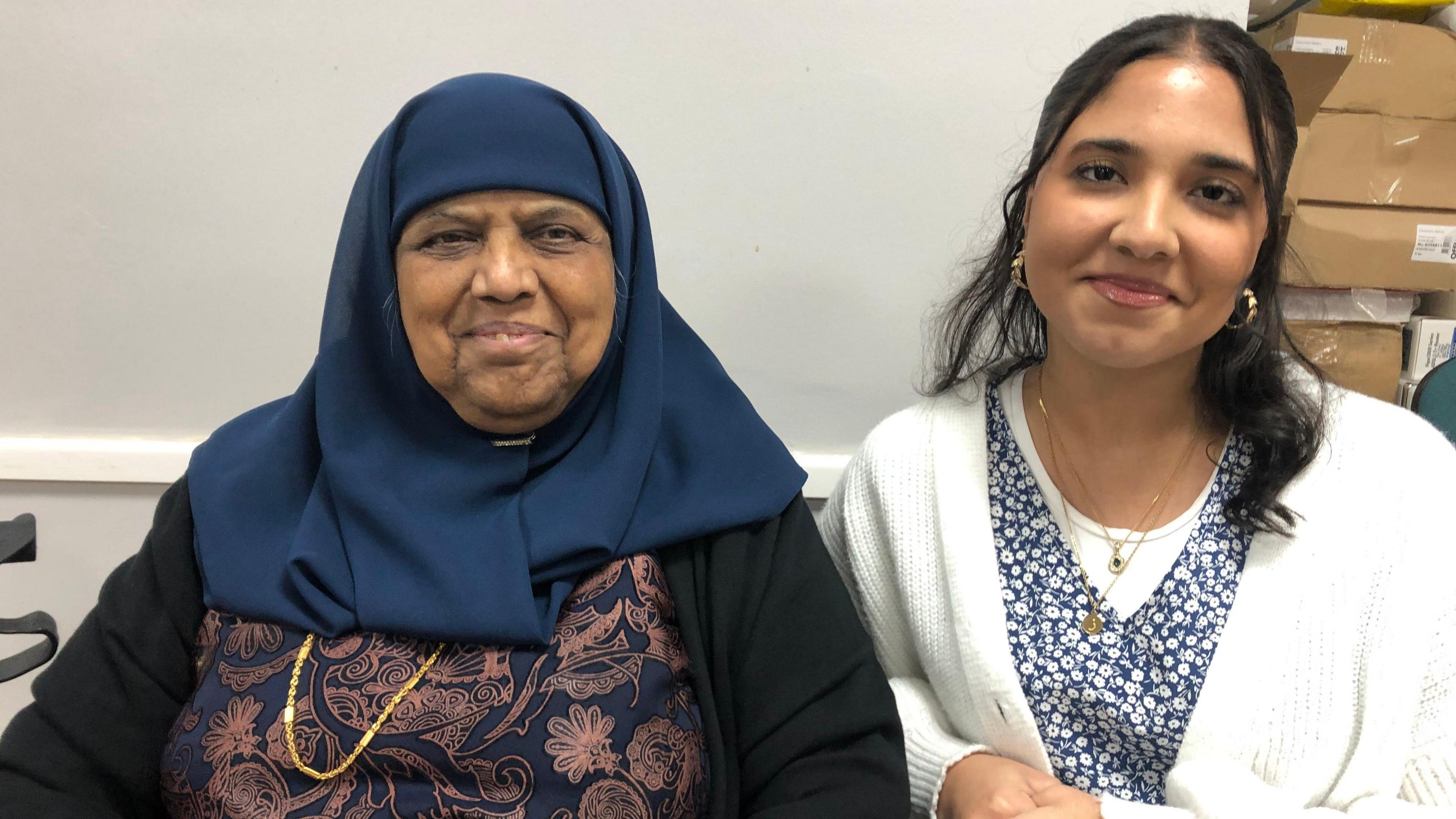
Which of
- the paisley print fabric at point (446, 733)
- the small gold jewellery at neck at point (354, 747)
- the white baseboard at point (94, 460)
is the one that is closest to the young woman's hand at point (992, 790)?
the paisley print fabric at point (446, 733)

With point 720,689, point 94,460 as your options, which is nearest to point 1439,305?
point 720,689

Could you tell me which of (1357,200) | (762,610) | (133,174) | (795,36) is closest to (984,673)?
(762,610)

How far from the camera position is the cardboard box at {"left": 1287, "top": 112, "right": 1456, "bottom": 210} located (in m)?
1.58

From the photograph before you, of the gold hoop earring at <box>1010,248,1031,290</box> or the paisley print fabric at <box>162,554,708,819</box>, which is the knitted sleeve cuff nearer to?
the paisley print fabric at <box>162,554,708,819</box>

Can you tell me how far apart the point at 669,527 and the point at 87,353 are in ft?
4.03

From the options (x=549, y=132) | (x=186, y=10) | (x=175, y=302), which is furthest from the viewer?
(x=175, y=302)

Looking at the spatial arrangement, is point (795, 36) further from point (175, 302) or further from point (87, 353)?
point (87, 353)

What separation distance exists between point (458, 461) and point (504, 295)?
25cm

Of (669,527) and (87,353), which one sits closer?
(669,527)

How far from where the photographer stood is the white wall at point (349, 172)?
1.44 m

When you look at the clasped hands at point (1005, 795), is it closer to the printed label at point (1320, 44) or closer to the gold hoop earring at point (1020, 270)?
the gold hoop earring at point (1020, 270)

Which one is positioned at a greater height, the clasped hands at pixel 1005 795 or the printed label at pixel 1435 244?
the printed label at pixel 1435 244

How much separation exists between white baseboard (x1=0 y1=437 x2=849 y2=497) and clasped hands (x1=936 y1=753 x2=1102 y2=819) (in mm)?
591

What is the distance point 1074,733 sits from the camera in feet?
3.61
